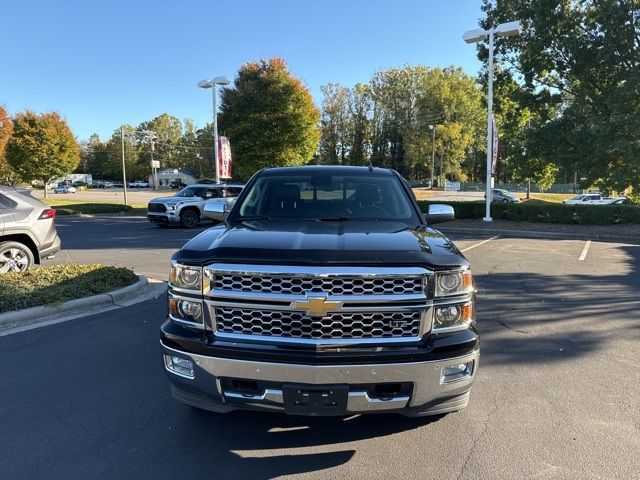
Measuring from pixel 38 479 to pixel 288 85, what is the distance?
26.3m

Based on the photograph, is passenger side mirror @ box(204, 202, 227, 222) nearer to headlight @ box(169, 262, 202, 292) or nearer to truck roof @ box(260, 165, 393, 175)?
truck roof @ box(260, 165, 393, 175)

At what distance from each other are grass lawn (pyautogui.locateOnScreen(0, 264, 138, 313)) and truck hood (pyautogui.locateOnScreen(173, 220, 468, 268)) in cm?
373

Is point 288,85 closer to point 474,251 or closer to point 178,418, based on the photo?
point 474,251

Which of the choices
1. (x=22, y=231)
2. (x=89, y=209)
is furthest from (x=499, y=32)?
(x=89, y=209)

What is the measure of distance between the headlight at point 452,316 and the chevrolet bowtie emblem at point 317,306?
0.61 m

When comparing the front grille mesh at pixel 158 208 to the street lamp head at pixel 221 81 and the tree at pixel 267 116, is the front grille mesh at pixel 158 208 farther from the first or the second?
the tree at pixel 267 116

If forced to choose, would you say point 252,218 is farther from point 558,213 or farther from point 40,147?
point 40,147

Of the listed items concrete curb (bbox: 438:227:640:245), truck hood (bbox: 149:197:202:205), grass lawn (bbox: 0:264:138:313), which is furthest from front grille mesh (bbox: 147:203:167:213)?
concrete curb (bbox: 438:227:640:245)

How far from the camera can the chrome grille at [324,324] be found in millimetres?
2715

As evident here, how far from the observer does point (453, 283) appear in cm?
287

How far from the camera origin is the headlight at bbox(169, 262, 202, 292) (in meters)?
2.87

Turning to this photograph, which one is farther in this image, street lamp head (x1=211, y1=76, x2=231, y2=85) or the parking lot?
street lamp head (x1=211, y1=76, x2=231, y2=85)

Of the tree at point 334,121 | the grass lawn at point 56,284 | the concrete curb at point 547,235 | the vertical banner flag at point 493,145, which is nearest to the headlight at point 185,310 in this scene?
the grass lawn at point 56,284

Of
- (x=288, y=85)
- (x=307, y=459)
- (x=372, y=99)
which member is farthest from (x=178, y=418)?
(x=372, y=99)
